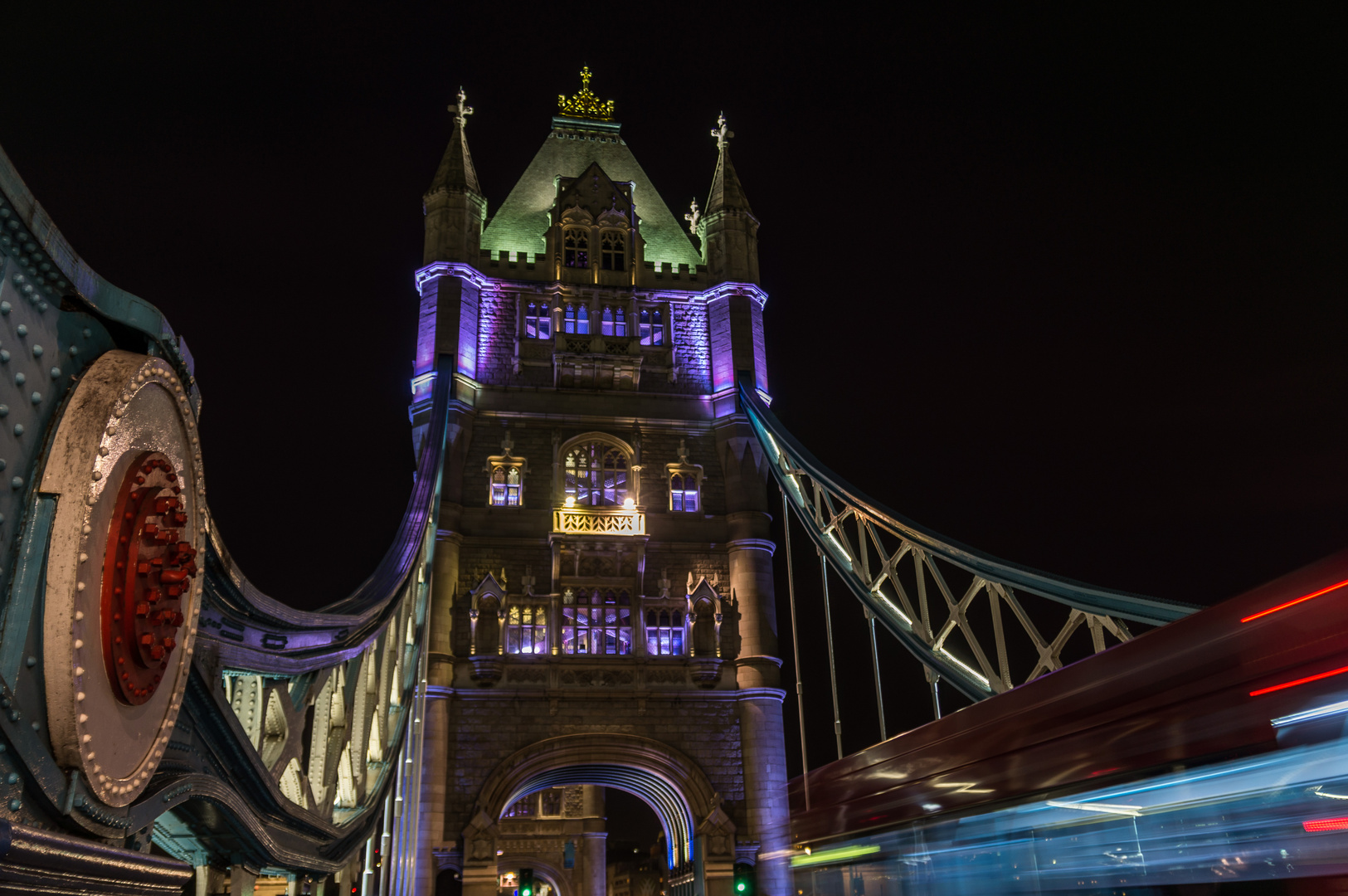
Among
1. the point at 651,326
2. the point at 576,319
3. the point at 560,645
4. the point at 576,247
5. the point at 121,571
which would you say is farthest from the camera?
the point at 576,247

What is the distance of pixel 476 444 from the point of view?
22188 millimetres

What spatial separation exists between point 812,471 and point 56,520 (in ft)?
58.3

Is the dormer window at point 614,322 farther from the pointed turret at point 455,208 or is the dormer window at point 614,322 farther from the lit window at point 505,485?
the lit window at point 505,485

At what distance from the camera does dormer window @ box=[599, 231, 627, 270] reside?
2494 cm

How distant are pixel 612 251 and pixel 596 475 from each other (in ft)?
20.5

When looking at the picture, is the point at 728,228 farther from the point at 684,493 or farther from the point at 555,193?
the point at 684,493

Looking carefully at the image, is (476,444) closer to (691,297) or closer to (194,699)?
(691,297)

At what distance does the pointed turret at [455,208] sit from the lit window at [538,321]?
182cm

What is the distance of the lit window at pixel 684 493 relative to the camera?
2227 cm

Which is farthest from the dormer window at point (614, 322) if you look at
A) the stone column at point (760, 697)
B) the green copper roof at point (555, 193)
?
the stone column at point (760, 697)

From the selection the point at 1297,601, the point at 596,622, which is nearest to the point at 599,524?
the point at 596,622

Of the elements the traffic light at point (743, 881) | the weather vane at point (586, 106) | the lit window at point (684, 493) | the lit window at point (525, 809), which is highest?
the weather vane at point (586, 106)

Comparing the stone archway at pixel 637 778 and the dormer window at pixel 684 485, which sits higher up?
the dormer window at pixel 684 485

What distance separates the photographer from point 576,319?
78.9 ft
